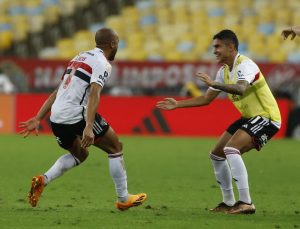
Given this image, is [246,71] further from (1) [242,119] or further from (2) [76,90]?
(2) [76,90]

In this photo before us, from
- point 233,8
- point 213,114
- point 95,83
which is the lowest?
point 213,114

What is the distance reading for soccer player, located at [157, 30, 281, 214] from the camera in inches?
407

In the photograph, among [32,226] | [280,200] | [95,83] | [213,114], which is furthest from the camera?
[213,114]

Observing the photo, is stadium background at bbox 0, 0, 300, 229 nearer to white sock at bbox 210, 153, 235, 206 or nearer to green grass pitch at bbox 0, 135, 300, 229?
green grass pitch at bbox 0, 135, 300, 229

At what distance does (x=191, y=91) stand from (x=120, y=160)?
46.4ft

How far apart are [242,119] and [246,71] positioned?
2.34 feet

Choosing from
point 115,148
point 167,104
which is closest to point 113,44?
point 167,104

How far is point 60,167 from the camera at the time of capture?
10516 millimetres

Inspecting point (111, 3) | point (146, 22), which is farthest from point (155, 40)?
point (111, 3)

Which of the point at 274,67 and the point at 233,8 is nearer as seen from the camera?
the point at 274,67

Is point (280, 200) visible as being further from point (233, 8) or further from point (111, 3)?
point (111, 3)

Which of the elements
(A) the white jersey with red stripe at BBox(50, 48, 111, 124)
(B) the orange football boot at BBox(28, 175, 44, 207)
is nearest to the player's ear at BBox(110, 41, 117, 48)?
(A) the white jersey with red stripe at BBox(50, 48, 111, 124)

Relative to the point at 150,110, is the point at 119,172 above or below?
above

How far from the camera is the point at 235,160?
10.3 m
